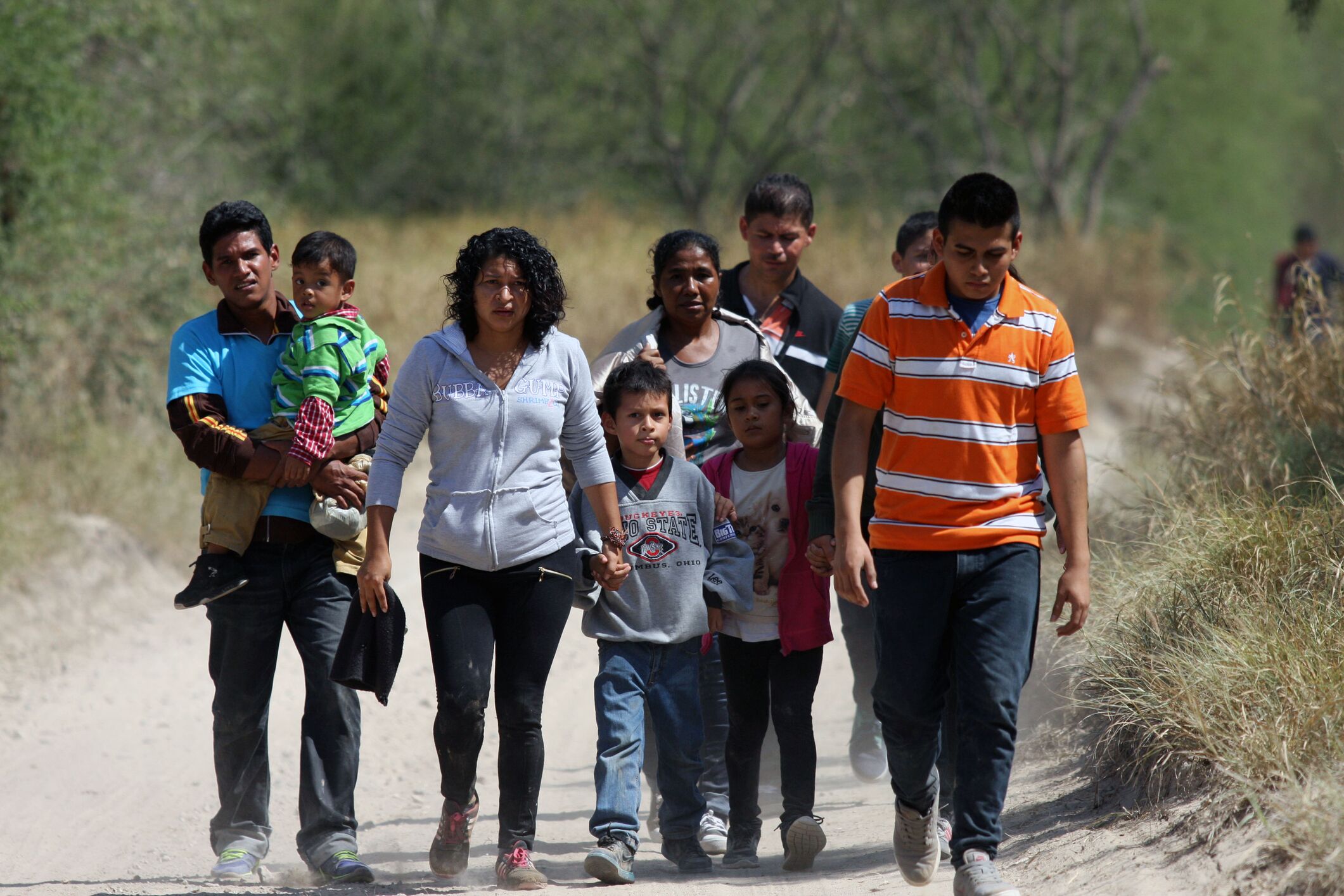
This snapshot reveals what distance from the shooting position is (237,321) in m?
4.48

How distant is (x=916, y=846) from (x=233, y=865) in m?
2.27

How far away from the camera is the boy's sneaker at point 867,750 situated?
5.88 m

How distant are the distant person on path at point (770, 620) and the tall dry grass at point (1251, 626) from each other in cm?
102

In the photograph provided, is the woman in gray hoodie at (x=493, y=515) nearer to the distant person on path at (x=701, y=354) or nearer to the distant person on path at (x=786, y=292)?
the distant person on path at (x=701, y=354)

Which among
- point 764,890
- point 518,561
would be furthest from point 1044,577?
point 518,561

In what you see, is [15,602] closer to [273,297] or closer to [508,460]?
[273,297]

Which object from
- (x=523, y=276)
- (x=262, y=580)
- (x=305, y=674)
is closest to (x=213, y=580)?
(x=262, y=580)

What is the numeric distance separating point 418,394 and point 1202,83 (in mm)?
23708

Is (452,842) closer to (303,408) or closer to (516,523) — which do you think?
(516,523)

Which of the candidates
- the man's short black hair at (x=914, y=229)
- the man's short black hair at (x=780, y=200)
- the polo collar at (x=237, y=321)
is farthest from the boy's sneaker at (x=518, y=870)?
the man's short black hair at (x=914, y=229)

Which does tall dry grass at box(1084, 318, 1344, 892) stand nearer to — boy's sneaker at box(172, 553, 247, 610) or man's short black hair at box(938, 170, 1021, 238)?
man's short black hair at box(938, 170, 1021, 238)

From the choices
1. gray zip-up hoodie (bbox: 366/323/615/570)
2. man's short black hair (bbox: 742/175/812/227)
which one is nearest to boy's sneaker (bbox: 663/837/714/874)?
gray zip-up hoodie (bbox: 366/323/615/570)

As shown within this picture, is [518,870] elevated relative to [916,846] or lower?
lower

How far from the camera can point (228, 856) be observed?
447 cm
